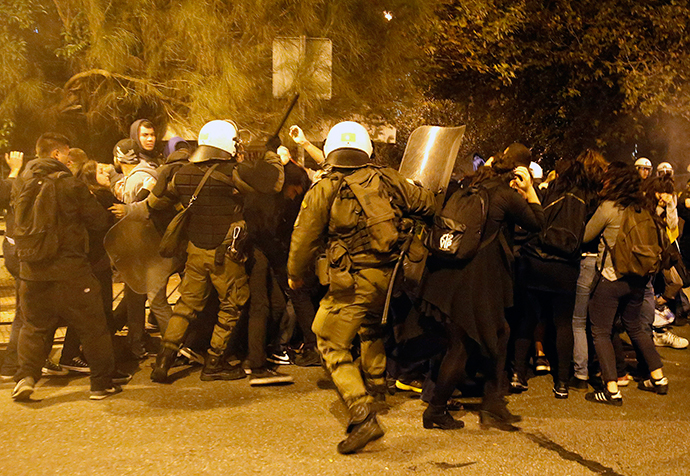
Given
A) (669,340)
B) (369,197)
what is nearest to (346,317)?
(369,197)

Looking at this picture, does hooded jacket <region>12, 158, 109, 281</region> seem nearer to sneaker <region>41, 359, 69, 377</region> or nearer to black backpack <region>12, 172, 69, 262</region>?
black backpack <region>12, 172, 69, 262</region>

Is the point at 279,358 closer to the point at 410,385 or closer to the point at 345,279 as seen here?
the point at 410,385

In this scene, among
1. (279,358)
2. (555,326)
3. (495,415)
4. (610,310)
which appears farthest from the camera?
(279,358)

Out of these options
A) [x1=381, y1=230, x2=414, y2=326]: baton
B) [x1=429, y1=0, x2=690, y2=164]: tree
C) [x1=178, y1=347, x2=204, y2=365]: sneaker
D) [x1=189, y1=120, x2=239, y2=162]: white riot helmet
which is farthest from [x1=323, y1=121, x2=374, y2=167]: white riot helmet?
[x1=429, y1=0, x2=690, y2=164]: tree

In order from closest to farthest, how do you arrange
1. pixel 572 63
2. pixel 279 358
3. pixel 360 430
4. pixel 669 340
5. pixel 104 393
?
pixel 360 430
pixel 104 393
pixel 279 358
pixel 669 340
pixel 572 63

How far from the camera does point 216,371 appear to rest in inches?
213

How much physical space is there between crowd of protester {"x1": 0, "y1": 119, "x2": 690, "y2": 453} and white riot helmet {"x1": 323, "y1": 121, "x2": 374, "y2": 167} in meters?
0.02

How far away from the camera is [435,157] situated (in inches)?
192

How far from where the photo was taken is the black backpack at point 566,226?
494cm

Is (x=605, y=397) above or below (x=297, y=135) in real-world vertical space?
below

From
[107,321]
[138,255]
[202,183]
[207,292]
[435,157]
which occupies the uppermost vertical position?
[435,157]

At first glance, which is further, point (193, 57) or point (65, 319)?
point (193, 57)

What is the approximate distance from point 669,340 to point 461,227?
3.53 m

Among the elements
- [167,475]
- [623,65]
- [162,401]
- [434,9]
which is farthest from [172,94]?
[623,65]
